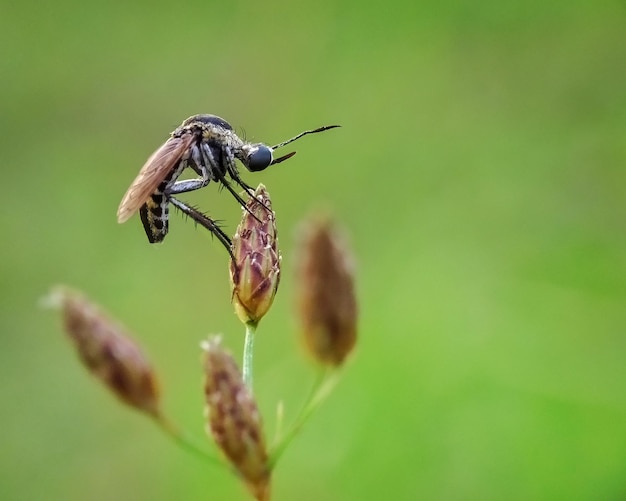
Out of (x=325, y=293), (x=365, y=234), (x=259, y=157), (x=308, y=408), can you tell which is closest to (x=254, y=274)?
(x=325, y=293)

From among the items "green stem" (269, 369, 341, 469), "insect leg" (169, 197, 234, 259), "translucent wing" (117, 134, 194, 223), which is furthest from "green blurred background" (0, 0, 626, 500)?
"green stem" (269, 369, 341, 469)

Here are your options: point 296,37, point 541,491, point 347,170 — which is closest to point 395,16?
point 296,37

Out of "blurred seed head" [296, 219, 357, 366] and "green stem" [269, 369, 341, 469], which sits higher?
"blurred seed head" [296, 219, 357, 366]

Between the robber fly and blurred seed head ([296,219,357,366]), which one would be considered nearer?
blurred seed head ([296,219,357,366])

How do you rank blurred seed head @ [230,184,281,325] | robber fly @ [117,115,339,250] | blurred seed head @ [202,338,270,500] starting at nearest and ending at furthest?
A: 1. blurred seed head @ [202,338,270,500]
2. blurred seed head @ [230,184,281,325]
3. robber fly @ [117,115,339,250]

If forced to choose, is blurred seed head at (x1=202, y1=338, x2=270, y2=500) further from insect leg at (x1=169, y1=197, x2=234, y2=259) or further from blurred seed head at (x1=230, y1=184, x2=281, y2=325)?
insect leg at (x1=169, y1=197, x2=234, y2=259)

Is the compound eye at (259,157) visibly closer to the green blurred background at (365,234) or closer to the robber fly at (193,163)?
the robber fly at (193,163)

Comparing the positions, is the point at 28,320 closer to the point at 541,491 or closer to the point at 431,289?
the point at 431,289
